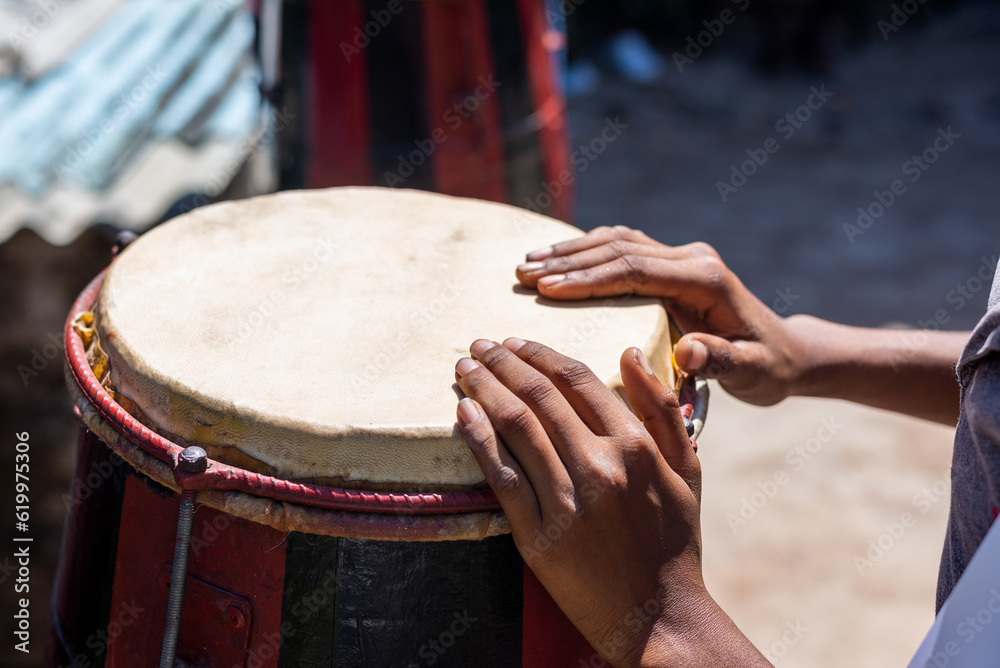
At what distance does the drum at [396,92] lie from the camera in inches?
95.3

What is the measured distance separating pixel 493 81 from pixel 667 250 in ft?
5.03

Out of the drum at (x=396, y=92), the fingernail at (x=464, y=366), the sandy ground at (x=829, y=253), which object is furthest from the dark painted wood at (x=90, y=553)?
the sandy ground at (x=829, y=253)

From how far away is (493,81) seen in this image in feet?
8.48

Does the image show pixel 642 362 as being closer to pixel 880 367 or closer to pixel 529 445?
pixel 529 445

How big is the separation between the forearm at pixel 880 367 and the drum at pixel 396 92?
1420mm

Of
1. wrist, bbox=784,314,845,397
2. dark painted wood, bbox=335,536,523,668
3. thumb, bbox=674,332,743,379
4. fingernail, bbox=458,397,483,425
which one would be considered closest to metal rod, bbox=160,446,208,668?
dark painted wood, bbox=335,536,523,668

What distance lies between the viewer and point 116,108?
7.30 feet

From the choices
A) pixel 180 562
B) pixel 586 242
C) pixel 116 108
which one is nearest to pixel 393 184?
pixel 116 108

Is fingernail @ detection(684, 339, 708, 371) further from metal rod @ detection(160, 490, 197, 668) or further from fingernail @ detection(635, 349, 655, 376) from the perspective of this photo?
metal rod @ detection(160, 490, 197, 668)

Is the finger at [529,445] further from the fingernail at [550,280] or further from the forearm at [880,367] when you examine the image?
the forearm at [880,367]

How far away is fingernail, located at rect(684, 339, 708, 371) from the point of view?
1.11 meters

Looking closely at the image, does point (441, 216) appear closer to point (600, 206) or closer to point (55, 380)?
point (55, 380)

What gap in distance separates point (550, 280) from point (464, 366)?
23cm

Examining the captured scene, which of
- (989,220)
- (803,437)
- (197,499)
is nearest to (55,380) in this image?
(197,499)
